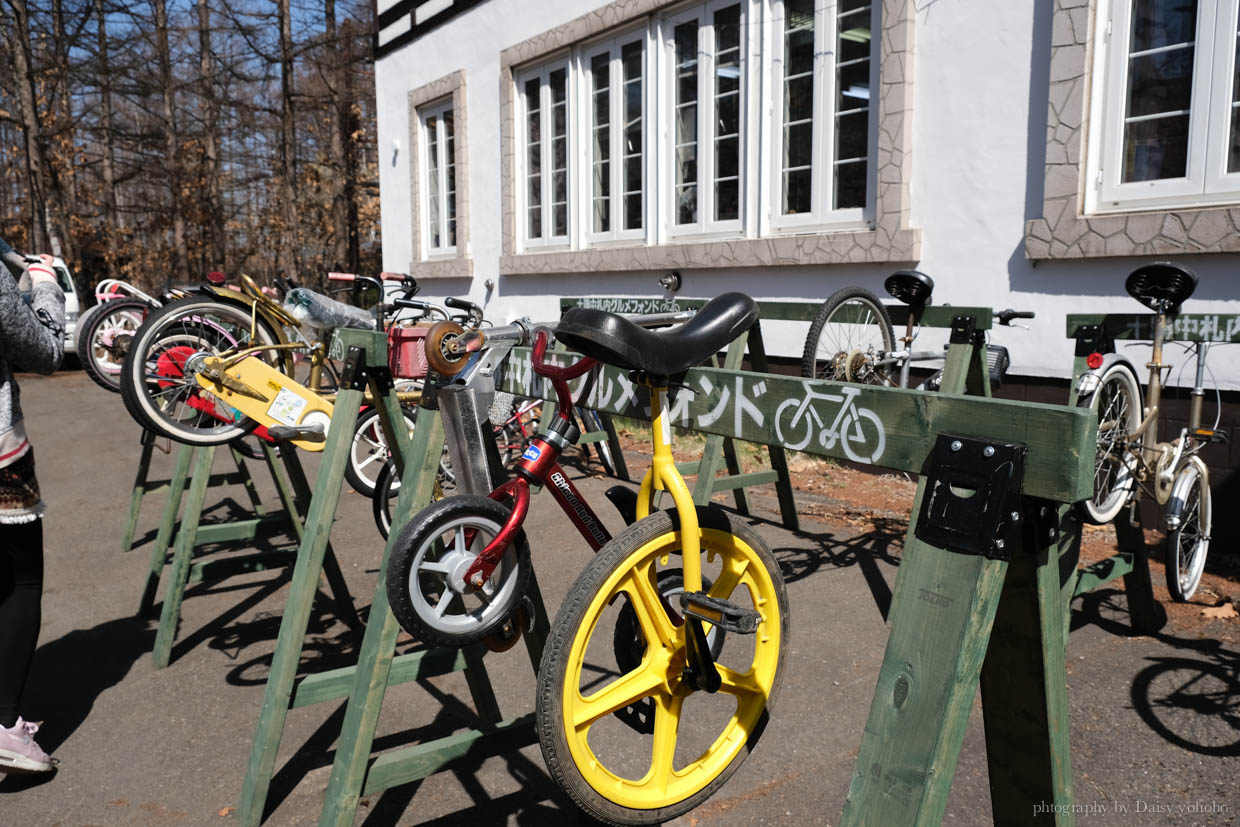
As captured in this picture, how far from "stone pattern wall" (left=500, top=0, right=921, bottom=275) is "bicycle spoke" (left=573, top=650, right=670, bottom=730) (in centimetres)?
507

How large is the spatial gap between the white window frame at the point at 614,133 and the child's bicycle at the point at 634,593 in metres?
6.73

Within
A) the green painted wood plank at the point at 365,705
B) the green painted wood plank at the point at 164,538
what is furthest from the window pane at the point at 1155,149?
the green painted wood plank at the point at 164,538

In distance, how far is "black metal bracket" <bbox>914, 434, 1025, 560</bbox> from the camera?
1310 mm

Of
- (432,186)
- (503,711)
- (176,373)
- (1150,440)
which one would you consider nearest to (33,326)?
(176,373)

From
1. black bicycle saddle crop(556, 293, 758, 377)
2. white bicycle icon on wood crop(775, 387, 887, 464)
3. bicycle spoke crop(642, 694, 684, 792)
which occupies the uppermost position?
black bicycle saddle crop(556, 293, 758, 377)

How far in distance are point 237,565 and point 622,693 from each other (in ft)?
9.64

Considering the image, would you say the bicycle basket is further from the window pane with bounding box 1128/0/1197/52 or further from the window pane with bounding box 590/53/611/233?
the window pane with bounding box 590/53/611/233

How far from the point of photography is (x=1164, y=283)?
3945 mm

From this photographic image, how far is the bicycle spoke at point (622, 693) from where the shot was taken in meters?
1.63

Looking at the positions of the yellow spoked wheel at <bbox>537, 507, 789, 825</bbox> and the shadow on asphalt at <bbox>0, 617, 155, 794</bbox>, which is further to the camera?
the shadow on asphalt at <bbox>0, 617, 155, 794</bbox>

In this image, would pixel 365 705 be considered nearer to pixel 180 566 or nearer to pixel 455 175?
pixel 180 566

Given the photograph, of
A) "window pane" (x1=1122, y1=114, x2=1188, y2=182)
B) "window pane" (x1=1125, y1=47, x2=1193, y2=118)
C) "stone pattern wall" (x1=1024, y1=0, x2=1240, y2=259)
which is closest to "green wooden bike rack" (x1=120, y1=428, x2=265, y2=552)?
"stone pattern wall" (x1=1024, y1=0, x2=1240, y2=259)

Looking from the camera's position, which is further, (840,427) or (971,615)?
(840,427)

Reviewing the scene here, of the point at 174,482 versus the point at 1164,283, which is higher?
the point at 1164,283
